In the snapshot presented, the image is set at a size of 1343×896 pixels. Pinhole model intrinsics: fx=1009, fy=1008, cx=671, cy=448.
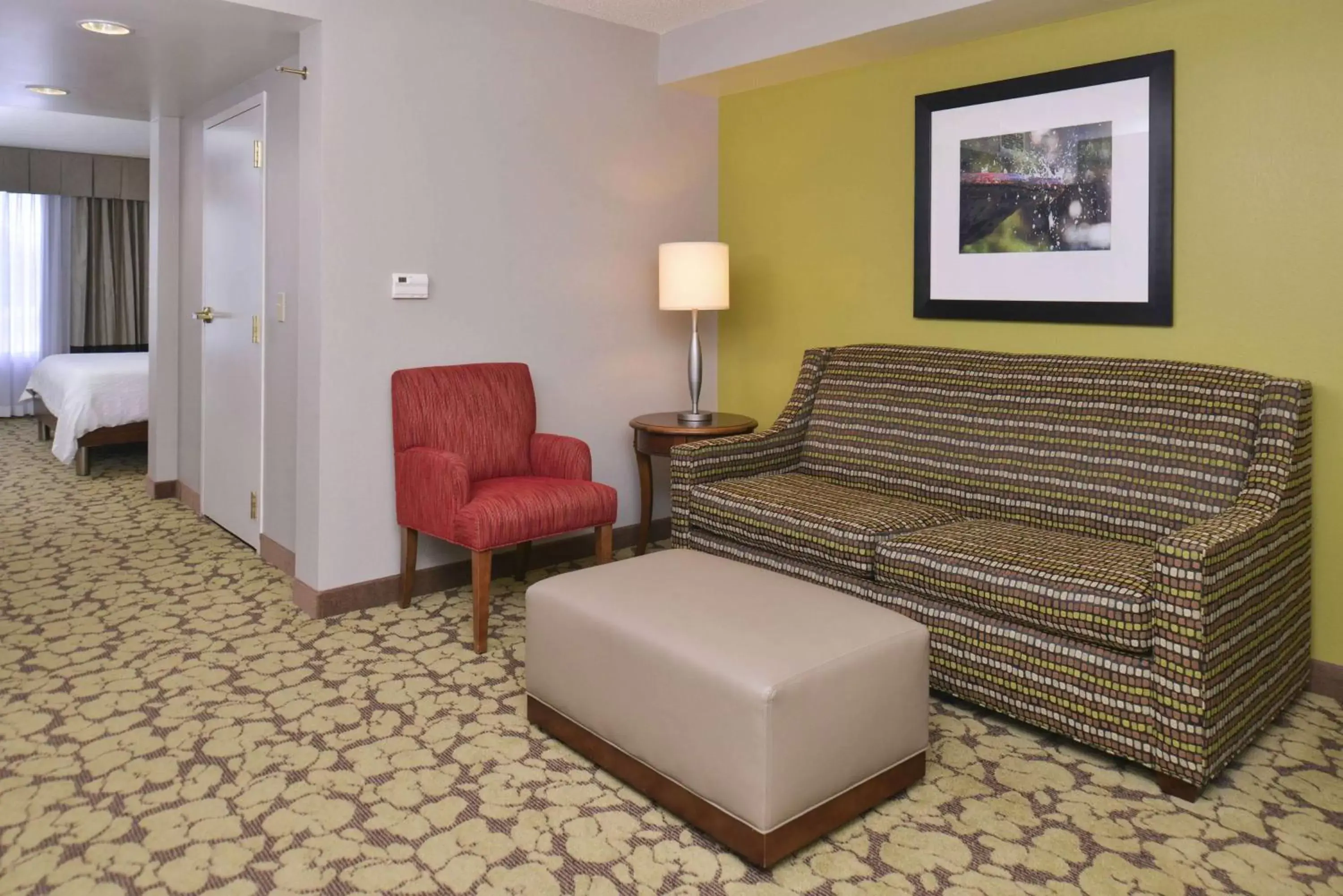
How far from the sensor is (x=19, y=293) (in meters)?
Answer: 8.73

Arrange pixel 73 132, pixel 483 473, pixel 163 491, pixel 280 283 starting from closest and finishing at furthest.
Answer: pixel 483 473 → pixel 280 283 → pixel 163 491 → pixel 73 132

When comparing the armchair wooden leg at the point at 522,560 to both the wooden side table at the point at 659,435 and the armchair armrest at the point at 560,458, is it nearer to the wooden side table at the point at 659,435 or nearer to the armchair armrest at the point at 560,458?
the armchair armrest at the point at 560,458

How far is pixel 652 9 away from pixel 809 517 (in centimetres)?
227

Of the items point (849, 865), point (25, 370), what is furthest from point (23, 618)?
point (25, 370)

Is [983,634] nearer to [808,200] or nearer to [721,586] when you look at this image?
[721,586]

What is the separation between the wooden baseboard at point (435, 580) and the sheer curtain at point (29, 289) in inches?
258

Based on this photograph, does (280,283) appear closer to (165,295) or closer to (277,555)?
(277,555)

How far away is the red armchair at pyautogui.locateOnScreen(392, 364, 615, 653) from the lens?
3334mm

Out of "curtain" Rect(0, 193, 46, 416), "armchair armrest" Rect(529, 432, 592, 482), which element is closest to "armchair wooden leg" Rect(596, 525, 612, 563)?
"armchair armrest" Rect(529, 432, 592, 482)

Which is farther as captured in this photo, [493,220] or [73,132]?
[73,132]

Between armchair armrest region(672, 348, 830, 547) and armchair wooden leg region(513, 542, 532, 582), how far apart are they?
2.31 ft

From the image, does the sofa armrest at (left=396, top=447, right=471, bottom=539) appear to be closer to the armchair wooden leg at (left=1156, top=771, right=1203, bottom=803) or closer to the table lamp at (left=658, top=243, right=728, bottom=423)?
the table lamp at (left=658, top=243, right=728, bottom=423)

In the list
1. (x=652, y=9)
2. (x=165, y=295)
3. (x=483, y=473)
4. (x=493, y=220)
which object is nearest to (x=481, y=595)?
(x=483, y=473)

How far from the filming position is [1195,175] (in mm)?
3148
